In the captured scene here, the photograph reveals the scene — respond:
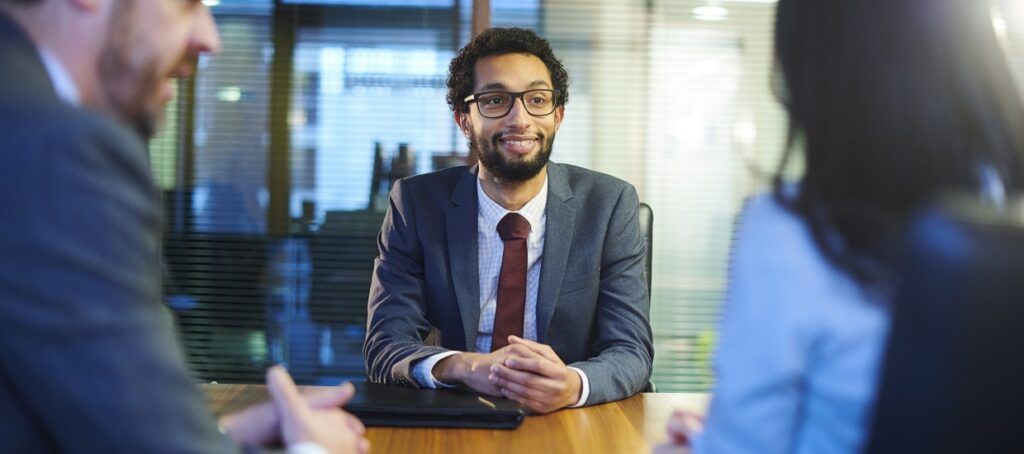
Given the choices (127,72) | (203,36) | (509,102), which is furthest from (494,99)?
(127,72)

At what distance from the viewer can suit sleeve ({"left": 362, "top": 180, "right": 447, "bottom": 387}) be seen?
2219 millimetres

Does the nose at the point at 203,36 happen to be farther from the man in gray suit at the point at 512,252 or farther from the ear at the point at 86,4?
the man in gray suit at the point at 512,252

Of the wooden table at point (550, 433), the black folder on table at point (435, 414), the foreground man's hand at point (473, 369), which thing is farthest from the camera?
the foreground man's hand at point (473, 369)

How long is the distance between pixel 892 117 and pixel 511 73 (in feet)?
6.39

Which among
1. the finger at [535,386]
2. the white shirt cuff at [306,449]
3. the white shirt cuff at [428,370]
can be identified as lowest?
the white shirt cuff at [428,370]

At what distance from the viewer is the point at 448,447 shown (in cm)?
155

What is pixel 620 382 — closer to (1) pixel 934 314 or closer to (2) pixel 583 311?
(2) pixel 583 311

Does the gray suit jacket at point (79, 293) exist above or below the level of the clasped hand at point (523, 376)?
above

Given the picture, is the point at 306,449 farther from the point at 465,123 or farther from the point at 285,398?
the point at 465,123

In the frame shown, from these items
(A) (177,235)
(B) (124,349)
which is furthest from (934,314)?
(A) (177,235)

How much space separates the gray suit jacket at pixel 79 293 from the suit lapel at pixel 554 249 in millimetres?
1653

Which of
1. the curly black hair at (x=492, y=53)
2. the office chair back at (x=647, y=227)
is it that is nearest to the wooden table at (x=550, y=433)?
the office chair back at (x=647, y=227)

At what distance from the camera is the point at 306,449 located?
3.88ft

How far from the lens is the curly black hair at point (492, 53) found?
289cm
